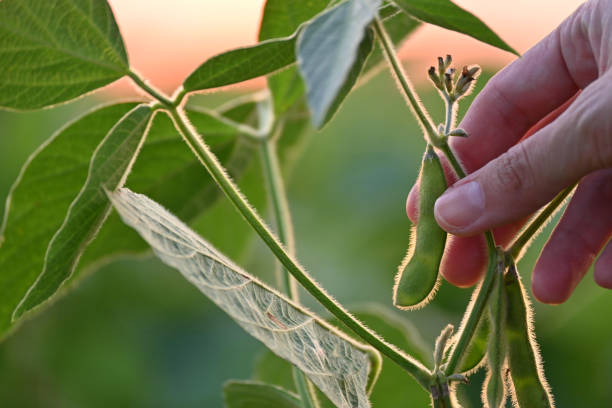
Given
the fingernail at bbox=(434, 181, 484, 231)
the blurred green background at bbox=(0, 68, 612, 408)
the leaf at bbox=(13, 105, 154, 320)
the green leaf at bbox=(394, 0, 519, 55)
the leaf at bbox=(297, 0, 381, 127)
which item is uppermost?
the leaf at bbox=(13, 105, 154, 320)

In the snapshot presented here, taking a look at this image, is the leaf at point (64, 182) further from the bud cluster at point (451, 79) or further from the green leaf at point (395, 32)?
the bud cluster at point (451, 79)

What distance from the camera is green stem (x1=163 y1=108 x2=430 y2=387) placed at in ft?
2.77

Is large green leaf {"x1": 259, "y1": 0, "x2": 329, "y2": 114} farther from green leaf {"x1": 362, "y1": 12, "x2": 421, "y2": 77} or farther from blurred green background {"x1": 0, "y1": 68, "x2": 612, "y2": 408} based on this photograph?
blurred green background {"x1": 0, "y1": 68, "x2": 612, "y2": 408}

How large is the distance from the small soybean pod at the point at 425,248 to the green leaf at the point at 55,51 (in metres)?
0.37

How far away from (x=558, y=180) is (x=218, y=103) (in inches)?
174

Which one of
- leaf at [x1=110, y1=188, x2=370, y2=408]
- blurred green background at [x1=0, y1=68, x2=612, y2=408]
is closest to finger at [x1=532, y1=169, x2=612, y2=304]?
leaf at [x1=110, y1=188, x2=370, y2=408]

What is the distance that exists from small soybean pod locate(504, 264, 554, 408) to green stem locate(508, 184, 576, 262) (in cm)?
3

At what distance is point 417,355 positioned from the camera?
1.35 metres

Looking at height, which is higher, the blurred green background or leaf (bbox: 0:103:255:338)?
leaf (bbox: 0:103:255:338)

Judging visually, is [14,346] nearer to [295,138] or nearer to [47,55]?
[295,138]

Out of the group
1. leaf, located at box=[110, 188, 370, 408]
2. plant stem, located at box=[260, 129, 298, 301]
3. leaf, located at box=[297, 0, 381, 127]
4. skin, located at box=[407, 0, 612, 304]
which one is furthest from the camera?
skin, located at box=[407, 0, 612, 304]

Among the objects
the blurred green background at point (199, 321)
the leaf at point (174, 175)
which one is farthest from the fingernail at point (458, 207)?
the blurred green background at point (199, 321)

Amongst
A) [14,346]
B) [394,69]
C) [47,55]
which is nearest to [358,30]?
[394,69]

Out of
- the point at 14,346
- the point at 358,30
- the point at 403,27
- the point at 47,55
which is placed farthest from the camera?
the point at 14,346
